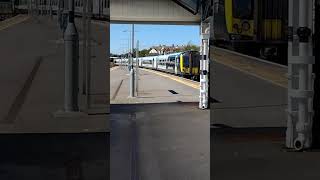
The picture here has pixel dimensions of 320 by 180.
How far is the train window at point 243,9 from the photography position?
1170 cm

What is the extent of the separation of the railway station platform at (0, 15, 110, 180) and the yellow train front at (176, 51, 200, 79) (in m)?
26.0

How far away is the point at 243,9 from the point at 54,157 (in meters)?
5.81

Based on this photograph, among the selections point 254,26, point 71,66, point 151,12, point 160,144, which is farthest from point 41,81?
point 160,144

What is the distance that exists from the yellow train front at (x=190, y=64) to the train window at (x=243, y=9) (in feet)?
96.1

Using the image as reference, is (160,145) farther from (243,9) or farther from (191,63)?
(191,63)

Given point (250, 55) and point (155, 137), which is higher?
point (250, 55)

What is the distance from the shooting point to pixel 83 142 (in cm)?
940

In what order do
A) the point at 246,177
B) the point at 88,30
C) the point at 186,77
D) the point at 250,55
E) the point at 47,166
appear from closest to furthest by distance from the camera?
the point at 246,177 → the point at 47,166 → the point at 88,30 → the point at 250,55 → the point at 186,77

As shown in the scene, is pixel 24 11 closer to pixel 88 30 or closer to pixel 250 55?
pixel 88 30

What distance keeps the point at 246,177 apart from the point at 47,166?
8.43 ft

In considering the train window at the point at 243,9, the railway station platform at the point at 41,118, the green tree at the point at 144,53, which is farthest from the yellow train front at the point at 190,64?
the green tree at the point at 144,53

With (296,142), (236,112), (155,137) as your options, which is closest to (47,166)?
(155,137)

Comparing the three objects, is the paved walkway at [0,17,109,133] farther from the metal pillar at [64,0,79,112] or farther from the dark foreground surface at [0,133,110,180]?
the dark foreground surface at [0,133,110,180]

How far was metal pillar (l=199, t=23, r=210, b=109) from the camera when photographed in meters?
16.0
